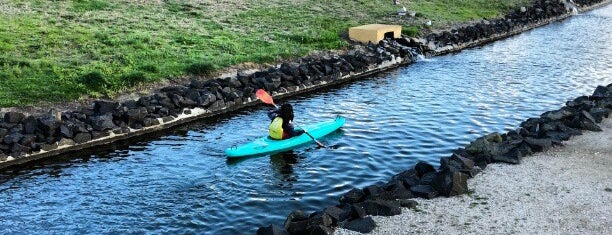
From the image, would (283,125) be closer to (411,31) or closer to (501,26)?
(411,31)

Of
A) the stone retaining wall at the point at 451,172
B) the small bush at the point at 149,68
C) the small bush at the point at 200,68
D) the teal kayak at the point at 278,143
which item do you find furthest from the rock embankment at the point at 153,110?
the stone retaining wall at the point at 451,172

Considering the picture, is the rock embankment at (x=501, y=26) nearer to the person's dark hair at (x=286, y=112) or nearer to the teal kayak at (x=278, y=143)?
the teal kayak at (x=278, y=143)

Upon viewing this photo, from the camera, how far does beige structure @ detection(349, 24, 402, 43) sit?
4241cm

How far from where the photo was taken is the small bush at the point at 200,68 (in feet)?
104

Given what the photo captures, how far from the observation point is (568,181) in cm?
1772

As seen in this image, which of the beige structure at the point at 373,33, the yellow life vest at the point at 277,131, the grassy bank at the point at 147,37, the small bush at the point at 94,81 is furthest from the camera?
the beige structure at the point at 373,33

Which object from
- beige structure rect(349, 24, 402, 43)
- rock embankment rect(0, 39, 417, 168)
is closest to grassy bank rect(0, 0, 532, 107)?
beige structure rect(349, 24, 402, 43)

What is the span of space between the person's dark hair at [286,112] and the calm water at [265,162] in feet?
4.16

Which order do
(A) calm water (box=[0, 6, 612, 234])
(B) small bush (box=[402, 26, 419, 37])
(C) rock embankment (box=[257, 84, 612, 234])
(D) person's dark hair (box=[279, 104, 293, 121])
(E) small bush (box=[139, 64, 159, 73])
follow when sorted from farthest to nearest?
(B) small bush (box=[402, 26, 419, 37])
(E) small bush (box=[139, 64, 159, 73])
(D) person's dark hair (box=[279, 104, 293, 121])
(A) calm water (box=[0, 6, 612, 234])
(C) rock embankment (box=[257, 84, 612, 234])

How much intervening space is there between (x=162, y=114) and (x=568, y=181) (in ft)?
49.9

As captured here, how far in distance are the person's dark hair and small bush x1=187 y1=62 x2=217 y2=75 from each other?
30.7 ft

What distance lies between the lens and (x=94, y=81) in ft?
93.8

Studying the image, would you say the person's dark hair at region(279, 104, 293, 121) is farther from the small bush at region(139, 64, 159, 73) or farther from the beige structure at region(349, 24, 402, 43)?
the beige structure at region(349, 24, 402, 43)

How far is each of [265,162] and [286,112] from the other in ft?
7.74
